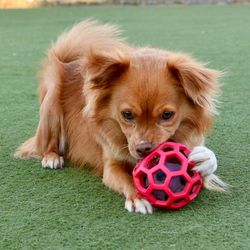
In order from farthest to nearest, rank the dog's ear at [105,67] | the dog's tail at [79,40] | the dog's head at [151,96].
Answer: the dog's tail at [79,40] → the dog's ear at [105,67] → the dog's head at [151,96]

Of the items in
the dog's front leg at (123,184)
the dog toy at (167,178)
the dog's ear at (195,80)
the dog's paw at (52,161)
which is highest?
the dog's ear at (195,80)

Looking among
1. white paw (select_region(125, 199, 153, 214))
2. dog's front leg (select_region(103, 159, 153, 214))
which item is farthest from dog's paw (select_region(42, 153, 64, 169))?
white paw (select_region(125, 199, 153, 214))

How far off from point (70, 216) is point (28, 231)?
24cm

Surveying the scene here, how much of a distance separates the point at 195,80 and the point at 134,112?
340mm

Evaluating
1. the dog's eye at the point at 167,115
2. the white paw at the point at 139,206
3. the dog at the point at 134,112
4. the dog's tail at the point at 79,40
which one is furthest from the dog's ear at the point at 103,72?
the dog's tail at the point at 79,40

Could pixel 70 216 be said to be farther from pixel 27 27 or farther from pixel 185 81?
pixel 27 27

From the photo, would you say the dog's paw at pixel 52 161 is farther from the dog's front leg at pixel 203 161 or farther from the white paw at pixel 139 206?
the dog's front leg at pixel 203 161

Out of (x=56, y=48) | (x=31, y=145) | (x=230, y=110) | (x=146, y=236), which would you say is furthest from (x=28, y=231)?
(x=230, y=110)

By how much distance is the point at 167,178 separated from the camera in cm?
257

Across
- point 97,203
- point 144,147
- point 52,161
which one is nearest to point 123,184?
point 97,203

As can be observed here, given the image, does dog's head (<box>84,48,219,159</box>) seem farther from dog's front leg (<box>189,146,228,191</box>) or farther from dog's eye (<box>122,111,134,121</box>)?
dog's front leg (<box>189,146,228,191</box>)

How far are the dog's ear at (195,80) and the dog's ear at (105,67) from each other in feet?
0.75

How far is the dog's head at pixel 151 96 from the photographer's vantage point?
269 centimetres

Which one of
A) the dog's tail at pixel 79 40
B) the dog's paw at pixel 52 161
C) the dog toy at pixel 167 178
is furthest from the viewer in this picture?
the dog's tail at pixel 79 40
